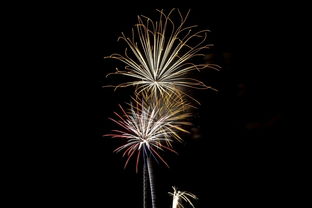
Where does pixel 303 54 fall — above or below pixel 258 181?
above

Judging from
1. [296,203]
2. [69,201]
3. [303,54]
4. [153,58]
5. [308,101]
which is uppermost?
[303,54]

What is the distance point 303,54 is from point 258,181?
4.19m

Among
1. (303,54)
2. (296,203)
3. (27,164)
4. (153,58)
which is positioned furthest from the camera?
(27,164)

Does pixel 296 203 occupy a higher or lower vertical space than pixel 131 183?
lower

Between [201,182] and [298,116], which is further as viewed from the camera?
[201,182]

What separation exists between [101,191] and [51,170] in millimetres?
1848

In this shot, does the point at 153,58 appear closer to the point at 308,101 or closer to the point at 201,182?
the point at 308,101

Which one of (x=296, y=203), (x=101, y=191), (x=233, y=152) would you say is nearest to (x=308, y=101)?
(x=233, y=152)

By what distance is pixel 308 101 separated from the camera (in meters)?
7.34

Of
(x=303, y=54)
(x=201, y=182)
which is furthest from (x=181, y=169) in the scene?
(x=303, y=54)

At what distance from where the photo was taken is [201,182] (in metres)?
9.20

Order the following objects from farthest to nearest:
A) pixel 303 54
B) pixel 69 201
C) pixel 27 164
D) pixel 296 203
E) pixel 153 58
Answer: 1. pixel 69 201
2. pixel 27 164
3. pixel 296 203
4. pixel 303 54
5. pixel 153 58

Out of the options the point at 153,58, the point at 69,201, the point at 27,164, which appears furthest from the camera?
the point at 69,201

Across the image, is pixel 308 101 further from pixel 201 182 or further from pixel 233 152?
pixel 201 182
